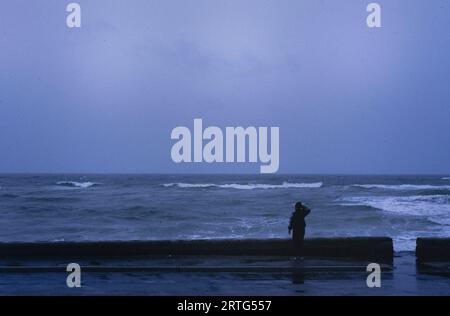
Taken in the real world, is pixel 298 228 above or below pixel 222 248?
above

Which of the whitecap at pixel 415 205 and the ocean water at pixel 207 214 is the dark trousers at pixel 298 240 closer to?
the ocean water at pixel 207 214

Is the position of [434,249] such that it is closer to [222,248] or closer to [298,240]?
[298,240]

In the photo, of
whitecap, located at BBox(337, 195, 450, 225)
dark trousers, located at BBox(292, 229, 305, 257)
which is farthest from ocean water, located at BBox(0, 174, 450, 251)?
dark trousers, located at BBox(292, 229, 305, 257)

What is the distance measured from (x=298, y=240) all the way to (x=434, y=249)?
3.28 m

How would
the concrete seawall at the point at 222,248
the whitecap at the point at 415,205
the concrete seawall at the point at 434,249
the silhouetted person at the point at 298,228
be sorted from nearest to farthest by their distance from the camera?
the silhouetted person at the point at 298,228 → the concrete seawall at the point at 434,249 → the concrete seawall at the point at 222,248 → the whitecap at the point at 415,205

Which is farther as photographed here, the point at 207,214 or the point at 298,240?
the point at 207,214

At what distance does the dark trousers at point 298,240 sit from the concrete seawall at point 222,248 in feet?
0.67

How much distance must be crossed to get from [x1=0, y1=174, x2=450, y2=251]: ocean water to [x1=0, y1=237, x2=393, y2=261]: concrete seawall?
7.75 m

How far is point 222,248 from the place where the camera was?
47.2ft

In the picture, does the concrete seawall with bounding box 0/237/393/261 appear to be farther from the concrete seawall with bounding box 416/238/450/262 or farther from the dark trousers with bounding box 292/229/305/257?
the concrete seawall with bounding box 416/238/450/262

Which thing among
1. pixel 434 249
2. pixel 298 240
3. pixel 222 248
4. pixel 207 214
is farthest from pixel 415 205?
pixel 222 248

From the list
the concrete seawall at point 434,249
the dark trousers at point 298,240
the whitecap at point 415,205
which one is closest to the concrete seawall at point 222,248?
the dark trousers at point 298,240

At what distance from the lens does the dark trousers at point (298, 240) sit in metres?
13.9
